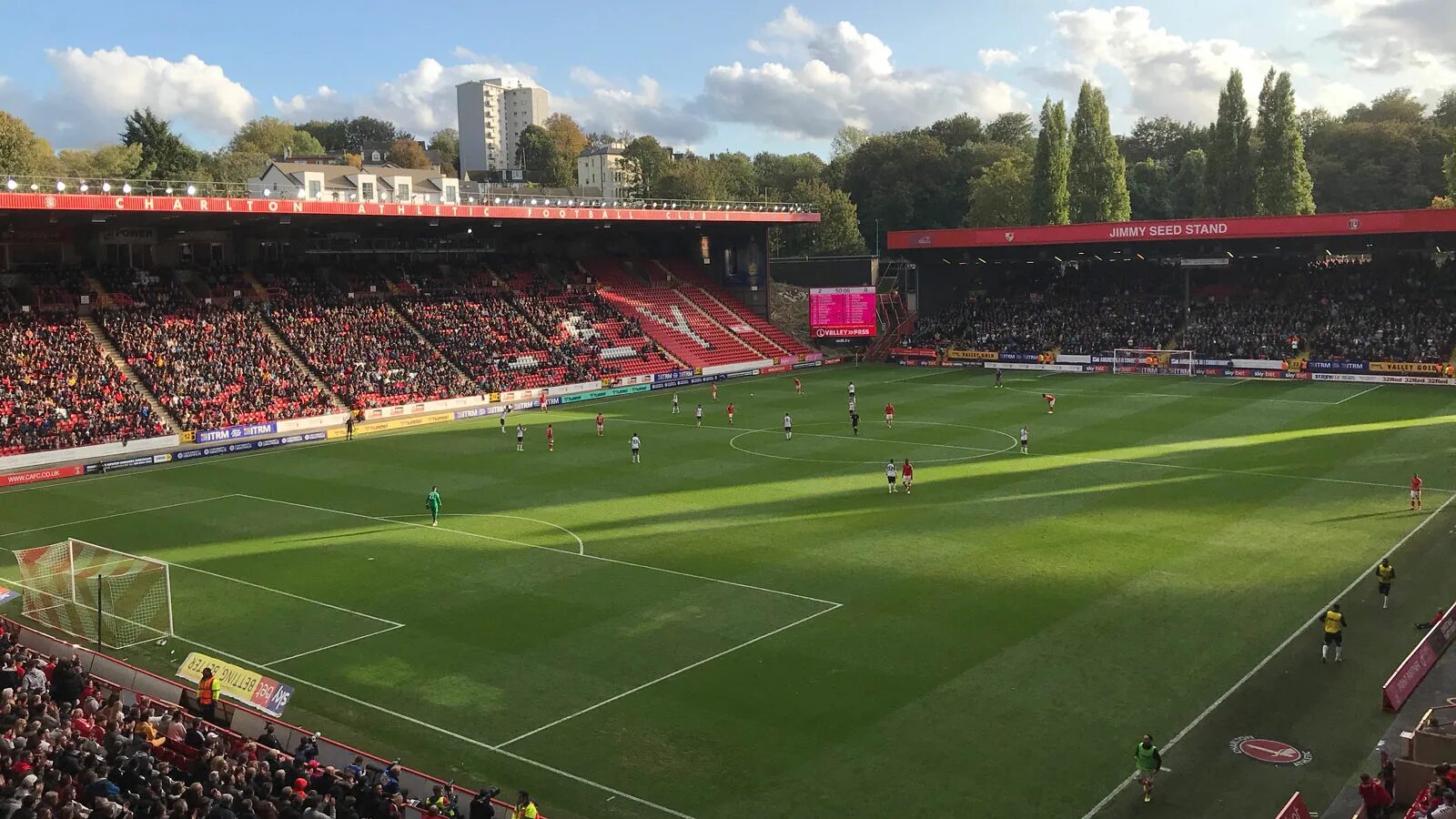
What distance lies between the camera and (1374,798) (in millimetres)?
14852

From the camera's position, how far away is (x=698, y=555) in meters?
29.8

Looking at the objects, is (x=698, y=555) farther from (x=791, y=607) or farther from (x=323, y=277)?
(x=323, y=277)

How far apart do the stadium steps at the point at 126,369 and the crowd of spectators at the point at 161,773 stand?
35290 mm

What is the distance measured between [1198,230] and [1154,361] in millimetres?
8257

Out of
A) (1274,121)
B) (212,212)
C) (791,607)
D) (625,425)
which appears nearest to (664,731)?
(791,607)

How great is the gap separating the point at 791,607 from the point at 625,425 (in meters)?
29.6

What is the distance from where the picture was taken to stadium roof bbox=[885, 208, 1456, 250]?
2443 inches

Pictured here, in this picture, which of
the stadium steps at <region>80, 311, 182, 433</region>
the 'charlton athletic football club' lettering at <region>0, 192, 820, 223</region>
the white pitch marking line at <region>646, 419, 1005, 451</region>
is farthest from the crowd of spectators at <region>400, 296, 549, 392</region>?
the stadium steps at <region>80, 311, 182, 433</region>

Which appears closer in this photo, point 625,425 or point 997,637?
point 997,637

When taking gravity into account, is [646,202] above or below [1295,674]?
above

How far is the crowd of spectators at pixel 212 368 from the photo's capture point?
174 ft

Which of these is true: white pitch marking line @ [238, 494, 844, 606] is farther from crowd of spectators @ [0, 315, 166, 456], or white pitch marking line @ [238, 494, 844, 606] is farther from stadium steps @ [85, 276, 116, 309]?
stadium steps @ [85, 276, 116, 309]

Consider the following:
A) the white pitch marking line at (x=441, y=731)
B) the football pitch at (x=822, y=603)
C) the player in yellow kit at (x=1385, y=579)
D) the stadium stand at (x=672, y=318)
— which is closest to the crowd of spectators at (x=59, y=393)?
the football pitch at (x=822, y=603)

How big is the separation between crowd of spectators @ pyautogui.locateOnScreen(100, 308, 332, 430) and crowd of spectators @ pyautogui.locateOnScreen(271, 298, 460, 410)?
1.52 m
